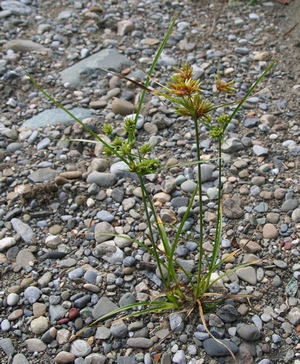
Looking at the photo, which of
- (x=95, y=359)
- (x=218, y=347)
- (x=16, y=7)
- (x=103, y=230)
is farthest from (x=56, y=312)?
(x=16, y=7)

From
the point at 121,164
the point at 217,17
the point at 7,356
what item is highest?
the point at 217,17

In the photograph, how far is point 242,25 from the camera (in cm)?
354

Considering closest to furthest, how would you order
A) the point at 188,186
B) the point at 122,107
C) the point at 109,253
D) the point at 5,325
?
the point at 5,325
the point at 109,253
the point at 188,186
the point at 122,107

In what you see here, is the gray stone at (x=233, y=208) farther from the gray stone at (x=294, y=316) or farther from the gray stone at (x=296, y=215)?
the gray stone at (x=294, y=316)

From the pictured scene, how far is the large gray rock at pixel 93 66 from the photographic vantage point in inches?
127

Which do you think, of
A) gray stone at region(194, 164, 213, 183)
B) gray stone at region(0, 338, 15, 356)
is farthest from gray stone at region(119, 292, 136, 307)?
gray stone at region(194, 164, 213, 183)

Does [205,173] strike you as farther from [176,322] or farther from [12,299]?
[12,299]

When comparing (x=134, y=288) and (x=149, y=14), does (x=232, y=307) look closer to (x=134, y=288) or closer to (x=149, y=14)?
→ (x=134, y=288)

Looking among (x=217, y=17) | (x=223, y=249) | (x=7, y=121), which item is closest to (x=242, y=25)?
(x=217, y=17)

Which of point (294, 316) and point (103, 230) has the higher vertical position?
point (294, 316)

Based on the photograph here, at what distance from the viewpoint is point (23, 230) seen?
7.66 ft

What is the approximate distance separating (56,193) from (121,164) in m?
0.35

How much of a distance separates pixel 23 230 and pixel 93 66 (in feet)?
4.42

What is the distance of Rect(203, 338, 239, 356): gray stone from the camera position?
1.83 meters
